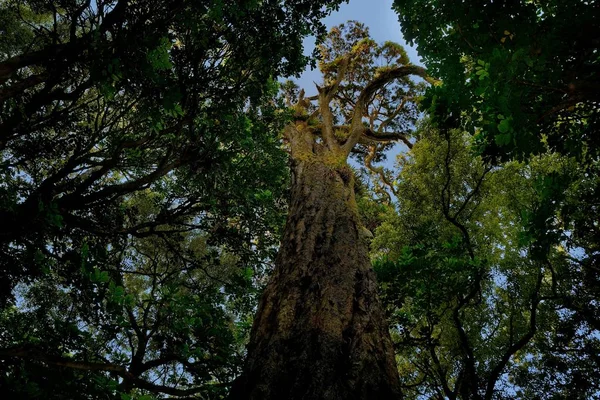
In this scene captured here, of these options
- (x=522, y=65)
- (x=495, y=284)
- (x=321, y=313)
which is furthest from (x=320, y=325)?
(x=495, y=284)

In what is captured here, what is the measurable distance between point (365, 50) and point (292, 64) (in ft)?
27.3

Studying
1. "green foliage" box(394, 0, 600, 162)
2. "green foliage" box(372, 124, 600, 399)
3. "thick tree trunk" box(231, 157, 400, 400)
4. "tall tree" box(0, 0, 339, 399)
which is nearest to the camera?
"thick tree trunk" box(231, 157, 400, 400)

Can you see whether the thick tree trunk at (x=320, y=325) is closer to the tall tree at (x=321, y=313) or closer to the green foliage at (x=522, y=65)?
the tall tree at (x=321, y=313)

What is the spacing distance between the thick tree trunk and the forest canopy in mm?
17

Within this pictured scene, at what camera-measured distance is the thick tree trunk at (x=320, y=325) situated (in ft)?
6.99

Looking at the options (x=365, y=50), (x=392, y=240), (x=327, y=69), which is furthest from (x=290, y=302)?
(x=365, y=50)

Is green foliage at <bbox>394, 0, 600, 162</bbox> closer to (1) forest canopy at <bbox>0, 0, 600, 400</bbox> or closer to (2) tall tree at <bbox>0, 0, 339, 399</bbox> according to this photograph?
(1) forest canopy at <bbox>0, 0, 600, 400</bbox>

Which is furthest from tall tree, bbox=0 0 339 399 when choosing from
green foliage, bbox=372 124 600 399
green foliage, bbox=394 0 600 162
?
green foliage, bbox=372 124 600 399

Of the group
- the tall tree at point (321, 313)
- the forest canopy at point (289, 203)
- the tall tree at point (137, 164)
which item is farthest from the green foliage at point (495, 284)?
the tall tree at point (137, 164)

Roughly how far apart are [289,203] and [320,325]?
306 centimetres

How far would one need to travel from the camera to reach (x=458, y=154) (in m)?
9.66

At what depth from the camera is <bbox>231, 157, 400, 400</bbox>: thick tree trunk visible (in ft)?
6.99

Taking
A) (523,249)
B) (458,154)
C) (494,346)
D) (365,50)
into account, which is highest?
(365,50)

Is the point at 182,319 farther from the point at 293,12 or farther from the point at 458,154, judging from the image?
the point at 458,154
